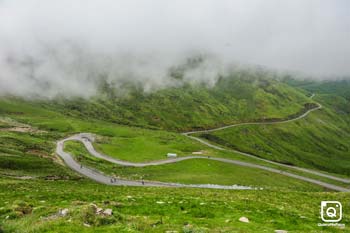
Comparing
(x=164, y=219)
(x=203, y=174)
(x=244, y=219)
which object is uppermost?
(x=164, y=219)

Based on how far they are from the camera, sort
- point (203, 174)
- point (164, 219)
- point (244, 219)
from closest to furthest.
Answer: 1. point (164, 219)
2. point (244, 219)
3. point (203, 174)

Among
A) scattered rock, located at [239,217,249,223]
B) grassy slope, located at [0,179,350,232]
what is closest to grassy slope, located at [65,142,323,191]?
grassy slope, located at [0,179,350,232]

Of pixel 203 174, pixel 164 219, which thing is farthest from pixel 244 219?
pixel 203 174

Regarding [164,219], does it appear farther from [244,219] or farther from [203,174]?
[203,174]

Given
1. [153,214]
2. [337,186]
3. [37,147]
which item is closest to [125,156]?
[37,147]

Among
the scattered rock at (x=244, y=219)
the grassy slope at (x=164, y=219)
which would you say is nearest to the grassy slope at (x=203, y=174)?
the grassy slope at (x=164, y=219)

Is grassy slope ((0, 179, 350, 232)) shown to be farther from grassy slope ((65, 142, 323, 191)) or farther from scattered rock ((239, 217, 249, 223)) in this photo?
grassy slope ((65, 142, 323, 191))

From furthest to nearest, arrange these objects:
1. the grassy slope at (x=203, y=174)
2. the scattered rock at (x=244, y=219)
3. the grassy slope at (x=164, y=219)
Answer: the grassy slope at (x=203, y=174) → the scattered rock at (x=244, y=219) → the grassy slope at (x=164, y=219)

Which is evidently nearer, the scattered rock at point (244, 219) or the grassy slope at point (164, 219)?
the grassy slope at point (164, 219)

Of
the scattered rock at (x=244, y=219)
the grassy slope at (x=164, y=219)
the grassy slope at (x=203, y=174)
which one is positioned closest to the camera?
the grassy slope at (x=164, y=219)

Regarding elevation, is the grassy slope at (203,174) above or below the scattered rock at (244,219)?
below

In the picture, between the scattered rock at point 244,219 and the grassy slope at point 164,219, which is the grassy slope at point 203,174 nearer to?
the grassy slope at point 164,219

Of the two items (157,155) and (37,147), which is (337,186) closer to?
(157,155)

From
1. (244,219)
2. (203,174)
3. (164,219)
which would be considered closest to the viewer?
(164,219)
